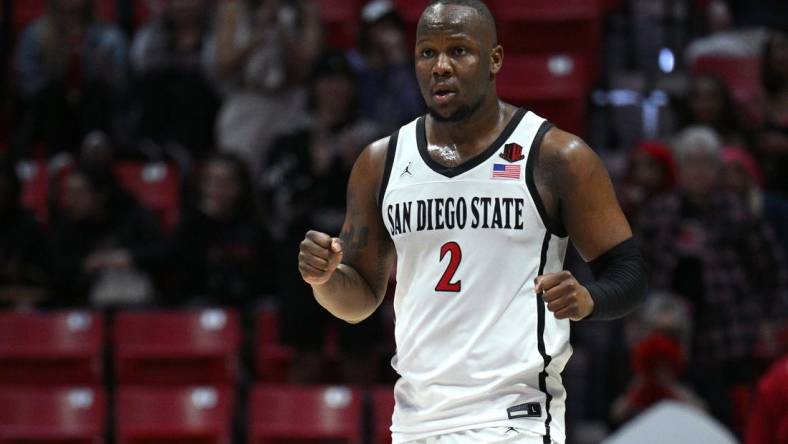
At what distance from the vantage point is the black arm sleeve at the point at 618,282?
378 cm

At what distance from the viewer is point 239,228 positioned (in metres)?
8.58

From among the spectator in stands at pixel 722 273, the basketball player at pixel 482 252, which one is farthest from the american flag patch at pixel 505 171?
the spectator in stands at pixel 722 273

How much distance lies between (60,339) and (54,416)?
1.69ft

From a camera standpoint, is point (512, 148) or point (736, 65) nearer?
point (512, 148)

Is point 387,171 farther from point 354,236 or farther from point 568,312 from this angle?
point 568,312

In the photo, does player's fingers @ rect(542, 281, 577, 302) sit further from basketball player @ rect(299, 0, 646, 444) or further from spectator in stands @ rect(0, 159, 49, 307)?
spectator in stands @ rect(0, 159, 49, 307)

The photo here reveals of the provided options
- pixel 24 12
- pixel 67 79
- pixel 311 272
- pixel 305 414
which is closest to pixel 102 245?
pixel 305 414

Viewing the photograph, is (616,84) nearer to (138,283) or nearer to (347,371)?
(347,371)

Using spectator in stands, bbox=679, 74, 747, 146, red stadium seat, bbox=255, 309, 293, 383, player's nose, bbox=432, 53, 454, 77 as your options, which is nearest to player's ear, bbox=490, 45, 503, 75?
player's nose, bbox=432, 53, 454, 77

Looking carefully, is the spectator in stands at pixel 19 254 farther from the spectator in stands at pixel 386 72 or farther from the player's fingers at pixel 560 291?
the player's fingers at pixel 560 291

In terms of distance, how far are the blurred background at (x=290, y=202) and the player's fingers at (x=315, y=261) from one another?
296 cm

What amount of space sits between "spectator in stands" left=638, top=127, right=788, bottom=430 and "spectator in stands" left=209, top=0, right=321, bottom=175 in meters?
2.91

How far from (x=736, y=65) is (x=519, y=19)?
64.7 inches

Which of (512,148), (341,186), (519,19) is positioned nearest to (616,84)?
(519,19)
